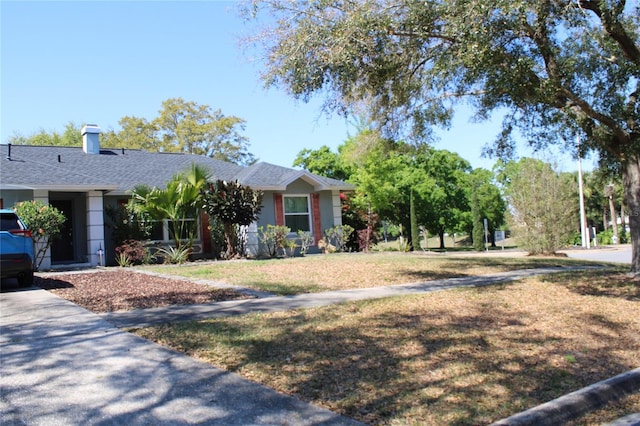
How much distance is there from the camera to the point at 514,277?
11367mm

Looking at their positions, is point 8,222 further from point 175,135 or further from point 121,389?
point 175,135

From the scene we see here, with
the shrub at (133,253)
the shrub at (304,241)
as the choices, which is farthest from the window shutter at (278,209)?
the shrub at (133,253)

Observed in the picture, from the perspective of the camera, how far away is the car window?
31.9 ft

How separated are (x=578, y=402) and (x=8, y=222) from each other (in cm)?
1014

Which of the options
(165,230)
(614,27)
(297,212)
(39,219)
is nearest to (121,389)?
(614,27)

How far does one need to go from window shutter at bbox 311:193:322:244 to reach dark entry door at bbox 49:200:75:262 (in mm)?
9523

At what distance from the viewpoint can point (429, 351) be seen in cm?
561

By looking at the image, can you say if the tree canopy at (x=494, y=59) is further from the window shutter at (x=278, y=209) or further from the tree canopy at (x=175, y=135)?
the tree canopy at (x=175, y=135)

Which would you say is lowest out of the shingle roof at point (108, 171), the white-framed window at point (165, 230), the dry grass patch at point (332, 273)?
the dry grass patch at point (332, 273)

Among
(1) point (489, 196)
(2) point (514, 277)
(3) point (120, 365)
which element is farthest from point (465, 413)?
(1) point (489, 196)

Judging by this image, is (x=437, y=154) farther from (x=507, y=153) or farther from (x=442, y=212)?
(x=507, y=153)

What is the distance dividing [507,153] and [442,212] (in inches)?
1076

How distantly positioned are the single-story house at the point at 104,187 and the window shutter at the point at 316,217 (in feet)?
0.14

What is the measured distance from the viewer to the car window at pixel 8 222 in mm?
9727
